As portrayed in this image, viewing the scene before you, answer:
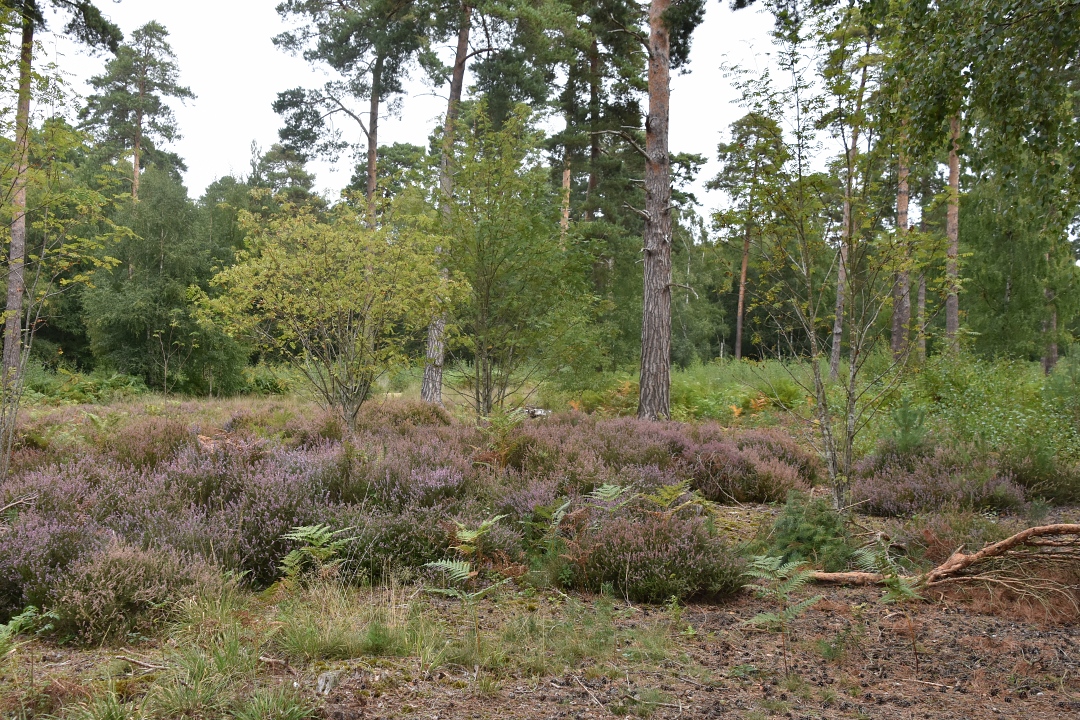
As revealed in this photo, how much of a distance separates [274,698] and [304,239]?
21.2 ft

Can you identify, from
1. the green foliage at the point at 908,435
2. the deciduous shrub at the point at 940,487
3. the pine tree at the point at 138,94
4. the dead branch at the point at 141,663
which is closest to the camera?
the dead branch at the point at 141,663

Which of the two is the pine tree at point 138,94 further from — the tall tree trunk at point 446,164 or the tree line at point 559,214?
the tall tree trunk at point 446,164

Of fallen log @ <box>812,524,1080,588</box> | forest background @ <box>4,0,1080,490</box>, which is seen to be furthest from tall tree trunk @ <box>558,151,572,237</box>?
fallen log @ <box>812,524,1080,588</box>

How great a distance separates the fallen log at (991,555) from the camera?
12.9 ft

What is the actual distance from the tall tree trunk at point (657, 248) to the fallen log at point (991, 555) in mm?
5722

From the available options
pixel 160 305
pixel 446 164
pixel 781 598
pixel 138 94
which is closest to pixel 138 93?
pixel 138 94

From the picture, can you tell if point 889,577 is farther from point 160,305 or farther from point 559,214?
point 160,305

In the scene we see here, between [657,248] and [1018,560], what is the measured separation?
6.68 metres

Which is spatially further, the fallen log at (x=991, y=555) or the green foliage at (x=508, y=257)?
the green foliage at (x=508, y=257)

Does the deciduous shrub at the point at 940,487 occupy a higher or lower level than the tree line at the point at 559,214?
lower

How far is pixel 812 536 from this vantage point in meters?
4.85

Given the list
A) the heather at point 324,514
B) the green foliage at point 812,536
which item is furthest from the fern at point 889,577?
the heather at point 324,514

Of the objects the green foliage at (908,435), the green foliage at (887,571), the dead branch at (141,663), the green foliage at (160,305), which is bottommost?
the dead branch at (141,663)

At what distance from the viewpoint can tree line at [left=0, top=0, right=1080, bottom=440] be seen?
16.3 feet
